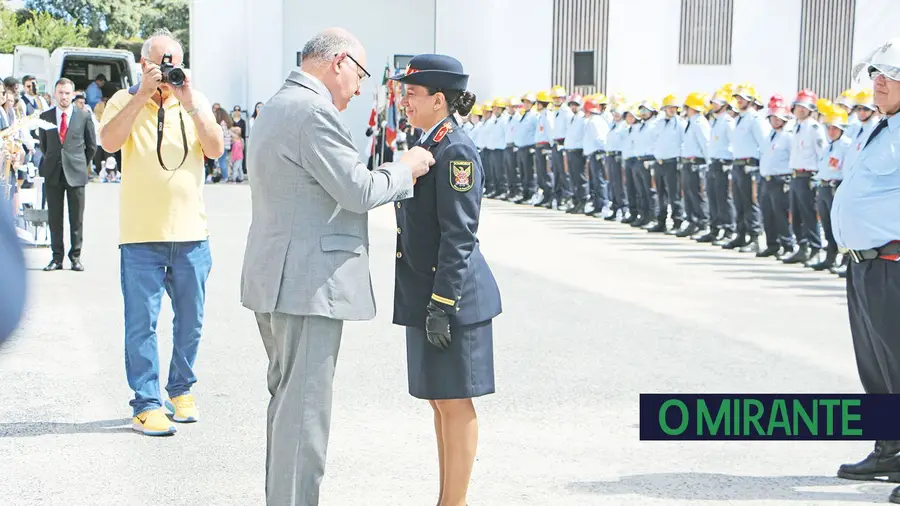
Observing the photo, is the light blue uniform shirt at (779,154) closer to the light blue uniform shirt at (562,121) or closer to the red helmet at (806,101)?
the red helmet at (806,101)

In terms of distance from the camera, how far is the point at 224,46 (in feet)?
127

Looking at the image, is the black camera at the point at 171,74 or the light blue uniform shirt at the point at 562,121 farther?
the light blue uniform shirt at the point at 562,121

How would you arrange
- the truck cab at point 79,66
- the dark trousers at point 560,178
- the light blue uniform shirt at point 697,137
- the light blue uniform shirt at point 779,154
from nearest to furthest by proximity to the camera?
1. the light blue uniform shirt at point 779,154
2. the light blue uniform shirt at point 697,137
3. the dark trousers at point 560,178
4. the truck cab at point 79,66

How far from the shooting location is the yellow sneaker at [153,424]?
247 inches

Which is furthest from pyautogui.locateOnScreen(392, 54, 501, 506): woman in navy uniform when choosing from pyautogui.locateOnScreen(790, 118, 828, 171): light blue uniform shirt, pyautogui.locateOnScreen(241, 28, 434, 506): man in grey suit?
pyautogui.locateOnScreen(790, 118, 828, 171): light blue uniform shirt

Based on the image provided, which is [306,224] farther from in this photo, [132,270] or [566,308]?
[566,308]

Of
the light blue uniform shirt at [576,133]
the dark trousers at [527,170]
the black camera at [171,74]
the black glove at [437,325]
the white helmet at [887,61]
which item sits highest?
the white helmet at [887,61]

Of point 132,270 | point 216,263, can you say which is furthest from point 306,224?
point 216,263

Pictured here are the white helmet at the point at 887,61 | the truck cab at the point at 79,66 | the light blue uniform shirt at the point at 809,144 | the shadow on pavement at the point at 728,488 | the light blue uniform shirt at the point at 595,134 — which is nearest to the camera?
the white helmet at the point at 887,61

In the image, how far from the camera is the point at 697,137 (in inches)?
735

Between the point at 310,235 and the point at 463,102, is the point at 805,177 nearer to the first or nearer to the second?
the point at 463,102

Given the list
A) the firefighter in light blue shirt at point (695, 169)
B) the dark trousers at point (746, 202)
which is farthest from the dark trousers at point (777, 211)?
the firefighter in light blue shirt at point (695, 169)

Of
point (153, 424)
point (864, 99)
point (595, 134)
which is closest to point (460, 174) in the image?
point (153, 424)

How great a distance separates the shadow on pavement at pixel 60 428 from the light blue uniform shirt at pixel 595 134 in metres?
17.1
